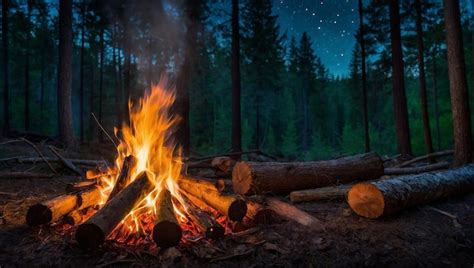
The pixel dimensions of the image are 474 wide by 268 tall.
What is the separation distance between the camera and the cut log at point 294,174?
19.1 feet

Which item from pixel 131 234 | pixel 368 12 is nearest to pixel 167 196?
pixel 131 234

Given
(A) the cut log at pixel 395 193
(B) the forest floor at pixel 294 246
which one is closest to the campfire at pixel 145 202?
A: (B) the forest floor at pixel 294 246

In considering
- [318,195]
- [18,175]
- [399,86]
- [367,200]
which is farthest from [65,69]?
[399,86]

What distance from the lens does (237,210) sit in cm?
401

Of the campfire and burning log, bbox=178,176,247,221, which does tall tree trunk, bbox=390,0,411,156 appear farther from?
the campfire

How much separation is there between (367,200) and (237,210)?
2146 millimetres

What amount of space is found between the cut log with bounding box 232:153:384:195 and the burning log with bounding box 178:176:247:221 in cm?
118

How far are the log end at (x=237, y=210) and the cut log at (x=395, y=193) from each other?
190cm

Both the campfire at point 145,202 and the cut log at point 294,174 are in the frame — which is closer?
the campfire at point 145,202

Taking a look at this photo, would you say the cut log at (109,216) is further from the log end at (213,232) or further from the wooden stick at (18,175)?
the wooden stick at (18,175)

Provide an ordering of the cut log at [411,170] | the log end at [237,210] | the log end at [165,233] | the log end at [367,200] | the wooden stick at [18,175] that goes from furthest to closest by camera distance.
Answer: the cut log at [411,170] < the wooden stick at [18,175] < the log end at [367,200] < the log end at [237,210] < the log end at [165,233]

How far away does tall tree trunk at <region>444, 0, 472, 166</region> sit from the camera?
24.1 feet

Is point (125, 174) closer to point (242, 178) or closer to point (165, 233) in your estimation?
point (165, 233)

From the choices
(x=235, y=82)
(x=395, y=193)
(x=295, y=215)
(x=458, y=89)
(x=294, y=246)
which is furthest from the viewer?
(x=235, y=82)
